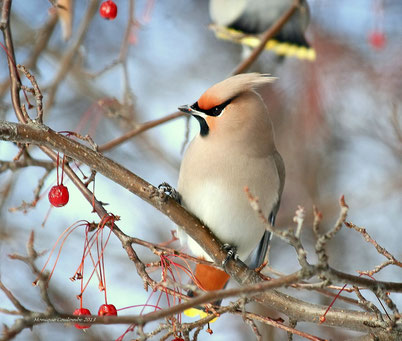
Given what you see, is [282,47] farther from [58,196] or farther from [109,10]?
[58,196]

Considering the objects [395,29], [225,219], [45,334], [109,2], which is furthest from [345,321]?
[395,29]

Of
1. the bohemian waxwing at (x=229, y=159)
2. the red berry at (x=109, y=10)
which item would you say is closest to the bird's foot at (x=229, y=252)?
the bohemian waxwing at (x=229, y=159)

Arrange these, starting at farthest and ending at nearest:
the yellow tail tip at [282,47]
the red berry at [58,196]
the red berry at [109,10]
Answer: the yellow tail tip at [282,47] < the red berry at [109,10] < the red berry at [58,196]

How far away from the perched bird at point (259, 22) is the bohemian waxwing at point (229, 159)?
1683 mm

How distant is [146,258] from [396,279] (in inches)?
75.1

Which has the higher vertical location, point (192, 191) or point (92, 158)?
point (192, 191)

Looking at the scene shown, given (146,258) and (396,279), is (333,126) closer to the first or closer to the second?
(396,279)

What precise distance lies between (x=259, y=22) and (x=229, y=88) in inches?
81.5

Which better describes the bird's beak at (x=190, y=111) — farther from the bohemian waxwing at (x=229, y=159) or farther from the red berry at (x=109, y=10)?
the red berry at (x=109, y=10)

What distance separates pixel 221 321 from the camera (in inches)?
189

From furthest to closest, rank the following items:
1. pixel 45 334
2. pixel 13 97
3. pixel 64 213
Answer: pixel 64 213 < pixel 45 334 < pixel 13 97

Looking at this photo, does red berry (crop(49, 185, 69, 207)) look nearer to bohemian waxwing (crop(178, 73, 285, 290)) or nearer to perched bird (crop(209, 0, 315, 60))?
bohemian waxwing (crop(178, 73, 285, 290))

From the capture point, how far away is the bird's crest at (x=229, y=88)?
279 centimetres

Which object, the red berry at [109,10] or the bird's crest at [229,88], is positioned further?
the red berry at [109,10]
